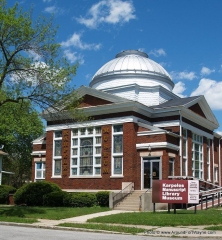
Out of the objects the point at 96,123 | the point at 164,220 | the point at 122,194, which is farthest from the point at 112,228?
the point at 96,123

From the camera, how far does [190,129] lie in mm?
35094

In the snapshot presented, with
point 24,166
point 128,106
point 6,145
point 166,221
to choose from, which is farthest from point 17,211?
point 24,166

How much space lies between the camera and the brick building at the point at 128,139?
102 feet

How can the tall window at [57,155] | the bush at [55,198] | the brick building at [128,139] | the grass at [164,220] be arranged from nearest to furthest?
the grass at [164,220]
the bush at [55,198]
the brick building at [128,139]
the tall window at [57,155]

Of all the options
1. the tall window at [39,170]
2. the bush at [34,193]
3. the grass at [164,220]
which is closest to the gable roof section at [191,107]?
the bush at [34,193]

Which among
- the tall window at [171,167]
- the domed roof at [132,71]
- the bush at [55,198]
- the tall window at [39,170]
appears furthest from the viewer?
the domed roof at [132,71]

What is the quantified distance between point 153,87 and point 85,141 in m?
8.28

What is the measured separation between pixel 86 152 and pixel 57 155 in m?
3.10

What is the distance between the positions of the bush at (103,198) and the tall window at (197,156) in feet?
31.7

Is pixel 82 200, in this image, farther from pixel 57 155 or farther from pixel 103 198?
pixel 57 155

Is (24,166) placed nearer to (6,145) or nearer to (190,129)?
(6,145)

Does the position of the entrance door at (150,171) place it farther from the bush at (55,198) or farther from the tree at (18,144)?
the tree at (18,144)

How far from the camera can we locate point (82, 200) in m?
29.0

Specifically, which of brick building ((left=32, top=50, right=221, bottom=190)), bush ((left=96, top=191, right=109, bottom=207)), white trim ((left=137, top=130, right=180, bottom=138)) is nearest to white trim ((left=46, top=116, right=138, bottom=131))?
brick building ((left=32, top=50, right=221, bottom=190))
